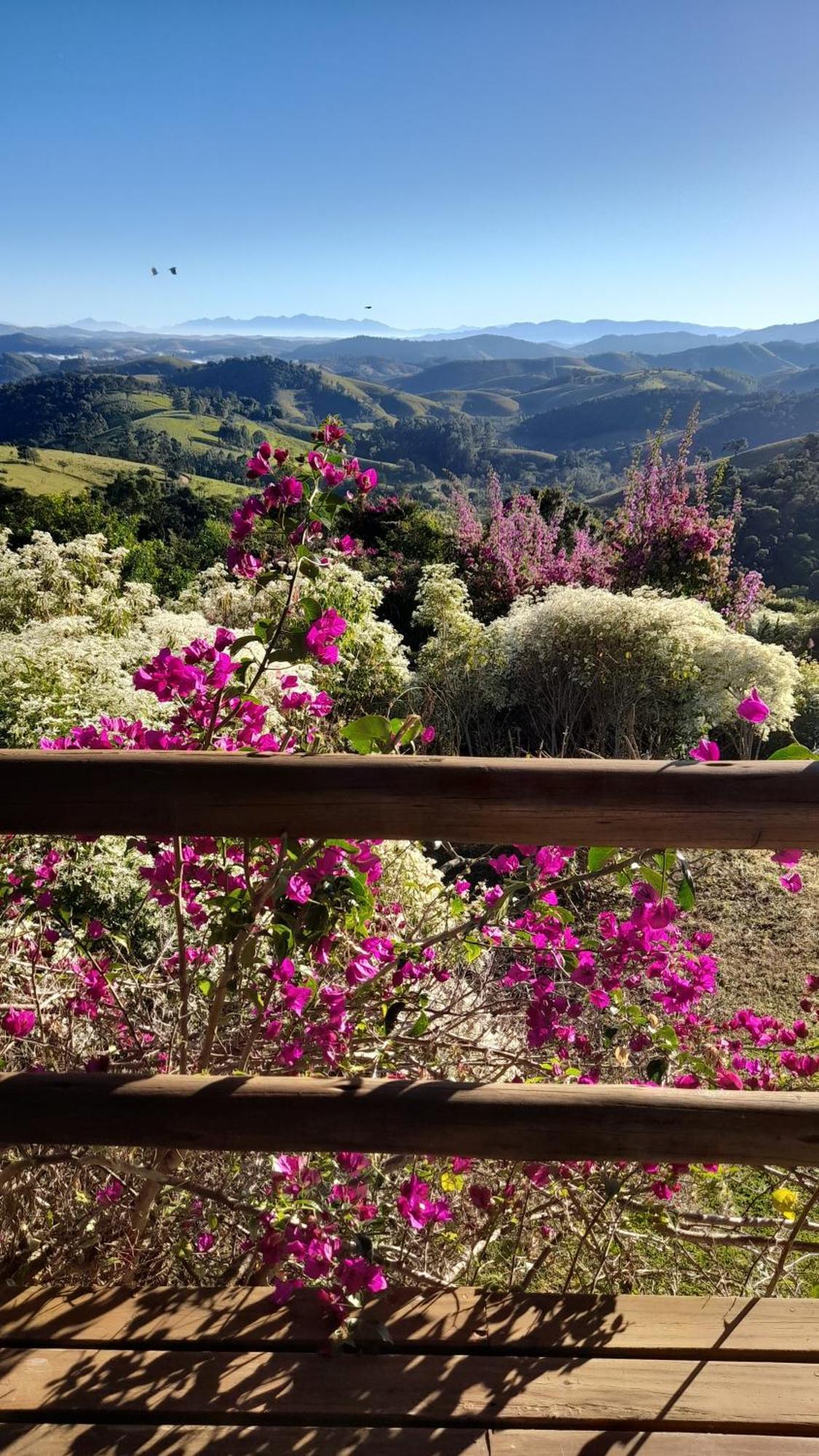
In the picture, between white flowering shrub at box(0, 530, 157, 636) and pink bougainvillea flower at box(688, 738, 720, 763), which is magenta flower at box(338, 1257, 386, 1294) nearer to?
pink bougainvillea flower at box(688, 738, 720, 763)

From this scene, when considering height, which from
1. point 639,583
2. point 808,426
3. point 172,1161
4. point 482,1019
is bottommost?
point 482,1019

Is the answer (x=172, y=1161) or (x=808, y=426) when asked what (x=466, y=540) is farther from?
(x=808, y=426)

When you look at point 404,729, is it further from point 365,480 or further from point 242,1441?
point 242,1441

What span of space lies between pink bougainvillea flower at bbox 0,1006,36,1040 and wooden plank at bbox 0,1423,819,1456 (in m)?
0.63

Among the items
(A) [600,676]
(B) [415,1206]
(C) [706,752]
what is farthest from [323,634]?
(A) [600,676]

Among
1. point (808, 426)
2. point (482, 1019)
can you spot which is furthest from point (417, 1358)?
point (808, 426)

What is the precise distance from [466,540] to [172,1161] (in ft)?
29.2

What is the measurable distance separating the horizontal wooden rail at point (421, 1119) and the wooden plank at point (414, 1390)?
48cm

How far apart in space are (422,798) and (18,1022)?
1.15 meters

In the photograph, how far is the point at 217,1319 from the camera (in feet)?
4.49

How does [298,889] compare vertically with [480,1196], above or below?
above

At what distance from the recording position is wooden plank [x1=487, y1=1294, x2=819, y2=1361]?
4.33 ft

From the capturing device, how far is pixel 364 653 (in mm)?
6762

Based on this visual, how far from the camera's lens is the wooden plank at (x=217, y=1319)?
52.3 inches
